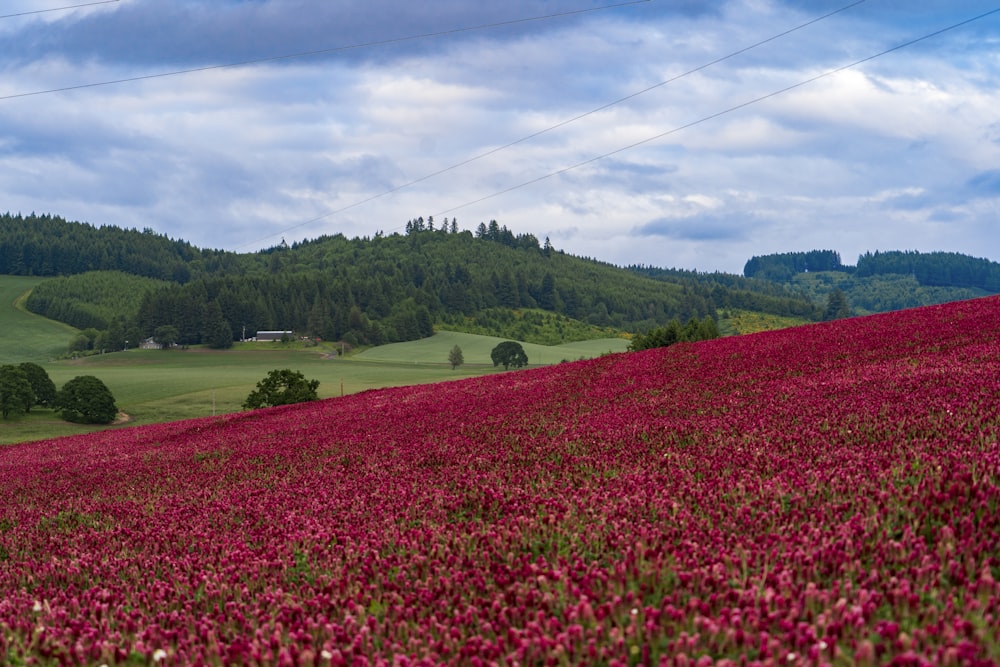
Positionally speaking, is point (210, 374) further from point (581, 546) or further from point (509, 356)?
point (581, 546)

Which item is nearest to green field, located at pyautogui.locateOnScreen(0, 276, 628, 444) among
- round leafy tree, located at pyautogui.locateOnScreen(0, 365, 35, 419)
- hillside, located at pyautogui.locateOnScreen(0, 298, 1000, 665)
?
round leafy tree, located at pyautogui.locateOnScreen(0, 365, 35, 419)

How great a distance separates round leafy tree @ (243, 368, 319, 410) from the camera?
5806 centimetres

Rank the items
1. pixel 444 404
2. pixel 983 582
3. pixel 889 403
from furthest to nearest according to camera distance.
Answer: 1. pixel 444 404
2. pixel 889 403
3. pixel 983 582

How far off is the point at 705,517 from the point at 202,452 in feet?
53.0

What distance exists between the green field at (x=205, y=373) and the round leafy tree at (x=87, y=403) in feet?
5.90

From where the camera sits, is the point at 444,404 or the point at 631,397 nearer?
the point at 631,397

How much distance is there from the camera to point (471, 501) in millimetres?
8578

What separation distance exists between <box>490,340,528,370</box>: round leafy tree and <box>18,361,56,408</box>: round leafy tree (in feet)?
280

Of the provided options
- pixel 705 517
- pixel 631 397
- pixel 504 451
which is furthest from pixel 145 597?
pixel 631 397

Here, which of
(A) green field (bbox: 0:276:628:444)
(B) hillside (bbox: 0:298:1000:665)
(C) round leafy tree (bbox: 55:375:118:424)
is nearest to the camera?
(B) hillside (bbox: 0:298:1000:665)

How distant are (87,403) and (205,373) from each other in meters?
56.0

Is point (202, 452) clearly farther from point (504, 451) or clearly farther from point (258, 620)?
point (258, 620)

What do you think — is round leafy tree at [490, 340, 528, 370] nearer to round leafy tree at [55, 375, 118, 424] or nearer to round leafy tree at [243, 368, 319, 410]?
round leafy tree at [55, 375, 118, 424]

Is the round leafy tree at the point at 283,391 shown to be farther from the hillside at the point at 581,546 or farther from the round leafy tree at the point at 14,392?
the round leafy tree at the point at 14,392
